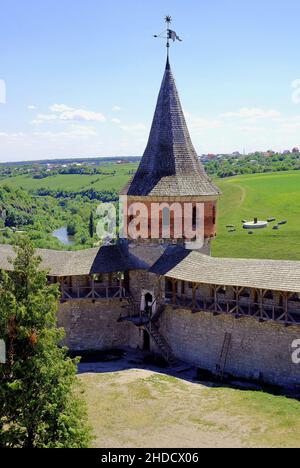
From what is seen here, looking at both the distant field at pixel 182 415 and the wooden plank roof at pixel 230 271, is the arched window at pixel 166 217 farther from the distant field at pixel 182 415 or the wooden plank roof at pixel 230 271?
the distant field at pixel 182 415

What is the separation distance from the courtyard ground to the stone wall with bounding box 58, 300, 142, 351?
3.34 m

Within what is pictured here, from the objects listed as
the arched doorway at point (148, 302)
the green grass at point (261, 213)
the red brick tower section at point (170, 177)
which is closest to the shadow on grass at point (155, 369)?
the arched doorway at point (148, 302)

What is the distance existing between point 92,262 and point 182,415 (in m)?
10.1

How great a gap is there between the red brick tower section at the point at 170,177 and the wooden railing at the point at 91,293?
3.00 metres

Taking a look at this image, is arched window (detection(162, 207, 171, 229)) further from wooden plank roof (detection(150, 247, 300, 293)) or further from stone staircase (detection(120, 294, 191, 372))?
stone staircase (detection(120, 294, 191, 372))

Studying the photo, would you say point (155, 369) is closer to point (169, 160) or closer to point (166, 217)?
point (166, 217)

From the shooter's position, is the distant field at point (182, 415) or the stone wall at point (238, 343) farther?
the stone wall at point (238, 343)

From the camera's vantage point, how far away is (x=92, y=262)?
93.6ft

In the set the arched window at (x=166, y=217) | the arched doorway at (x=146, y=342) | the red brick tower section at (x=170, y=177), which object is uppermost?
the red brick tower section at (x=170, y=177)

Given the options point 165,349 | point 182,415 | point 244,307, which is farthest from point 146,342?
point 182,415

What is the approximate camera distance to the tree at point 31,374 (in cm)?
1570

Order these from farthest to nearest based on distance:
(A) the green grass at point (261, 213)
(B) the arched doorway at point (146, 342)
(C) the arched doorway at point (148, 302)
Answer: (A) the green grass at point (261, 213) → (B) the arched doorway at point (146, 342) → (C) the arched doorway at point (148, 302)

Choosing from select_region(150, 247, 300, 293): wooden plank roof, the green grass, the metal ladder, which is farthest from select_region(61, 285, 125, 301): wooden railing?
the green grass

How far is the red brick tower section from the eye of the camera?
28.5 metres
